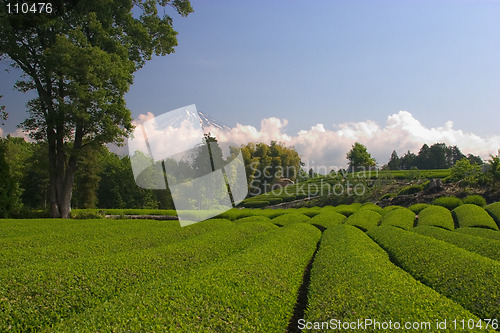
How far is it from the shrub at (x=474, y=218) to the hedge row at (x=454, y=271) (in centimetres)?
776

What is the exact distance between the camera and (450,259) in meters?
8.86

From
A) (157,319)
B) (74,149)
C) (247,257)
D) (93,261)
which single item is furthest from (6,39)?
(157,319)

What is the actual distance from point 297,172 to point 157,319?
72854mm

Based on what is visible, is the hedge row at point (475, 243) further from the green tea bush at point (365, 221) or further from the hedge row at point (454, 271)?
the green tea bush at point (365, 221)

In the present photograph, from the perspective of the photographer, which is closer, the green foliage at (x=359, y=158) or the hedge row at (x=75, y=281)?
the hedge row at (x=75, y=281)

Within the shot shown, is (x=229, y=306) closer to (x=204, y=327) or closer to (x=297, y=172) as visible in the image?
(x=204, y=327)

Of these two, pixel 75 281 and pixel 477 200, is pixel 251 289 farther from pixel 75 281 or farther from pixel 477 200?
pixel 477 200

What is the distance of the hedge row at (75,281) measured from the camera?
6.05m

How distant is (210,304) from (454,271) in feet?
21.8

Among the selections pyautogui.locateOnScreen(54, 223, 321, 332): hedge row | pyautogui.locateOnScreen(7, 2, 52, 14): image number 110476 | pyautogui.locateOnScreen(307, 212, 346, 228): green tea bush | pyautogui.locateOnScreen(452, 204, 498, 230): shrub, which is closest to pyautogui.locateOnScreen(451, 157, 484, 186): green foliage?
pyautogui.locateOnScreen(452, 204, 498, 230): shrub

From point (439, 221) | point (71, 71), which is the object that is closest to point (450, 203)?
point (439, 221)

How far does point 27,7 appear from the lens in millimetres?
20625

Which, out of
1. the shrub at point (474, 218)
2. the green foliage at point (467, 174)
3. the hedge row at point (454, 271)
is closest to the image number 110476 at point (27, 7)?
the hedge row at point (454, 271)
